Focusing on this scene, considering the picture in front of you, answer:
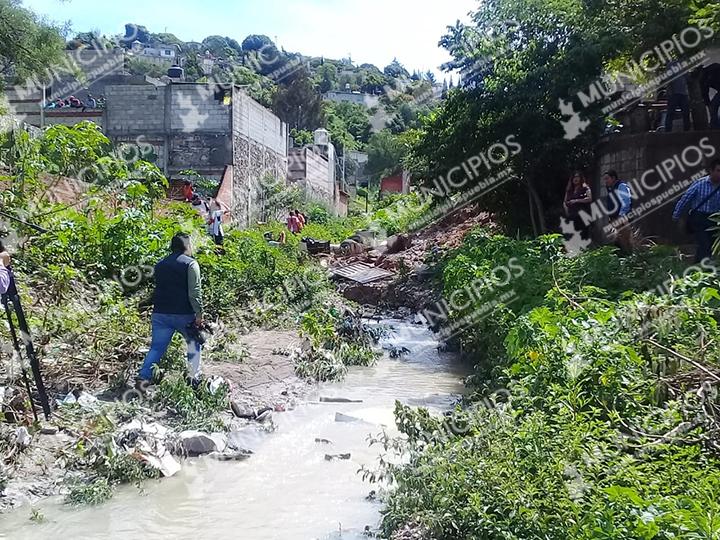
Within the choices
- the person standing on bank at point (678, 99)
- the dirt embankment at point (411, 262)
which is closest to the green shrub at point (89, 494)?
the dirt embankment at point (411, 262)

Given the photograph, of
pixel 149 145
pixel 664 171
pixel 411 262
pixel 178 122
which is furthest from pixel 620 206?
pixel 149 145

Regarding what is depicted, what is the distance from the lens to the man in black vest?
6641 millimetres

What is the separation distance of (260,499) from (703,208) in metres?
5.83

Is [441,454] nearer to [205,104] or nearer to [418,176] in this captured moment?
[418,176]

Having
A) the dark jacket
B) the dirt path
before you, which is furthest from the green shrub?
the dirt path

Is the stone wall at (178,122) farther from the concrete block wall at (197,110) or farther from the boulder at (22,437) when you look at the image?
the boulder at (22,437)

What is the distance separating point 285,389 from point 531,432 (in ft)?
15.7

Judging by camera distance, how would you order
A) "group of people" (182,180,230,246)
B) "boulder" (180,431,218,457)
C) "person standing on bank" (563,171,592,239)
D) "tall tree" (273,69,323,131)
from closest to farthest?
"boulder" (180,431,218,457)
"person standing on bank" (563,171,592,239)
"group of people" (182,180,230,246)
"tall tree" (273,69,323,131)

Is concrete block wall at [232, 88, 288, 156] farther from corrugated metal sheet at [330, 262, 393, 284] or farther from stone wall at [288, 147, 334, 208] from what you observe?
corrugated metal sheet at [330, 262, 393, 284]

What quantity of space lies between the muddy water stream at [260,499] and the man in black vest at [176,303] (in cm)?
130

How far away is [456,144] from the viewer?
14828 mm

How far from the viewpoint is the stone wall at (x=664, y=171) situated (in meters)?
11.6

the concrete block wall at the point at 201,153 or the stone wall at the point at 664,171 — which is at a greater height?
the concrete block wall at the point at 201,153

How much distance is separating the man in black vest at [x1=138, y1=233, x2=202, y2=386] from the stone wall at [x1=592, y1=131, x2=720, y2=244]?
7.85 meters
